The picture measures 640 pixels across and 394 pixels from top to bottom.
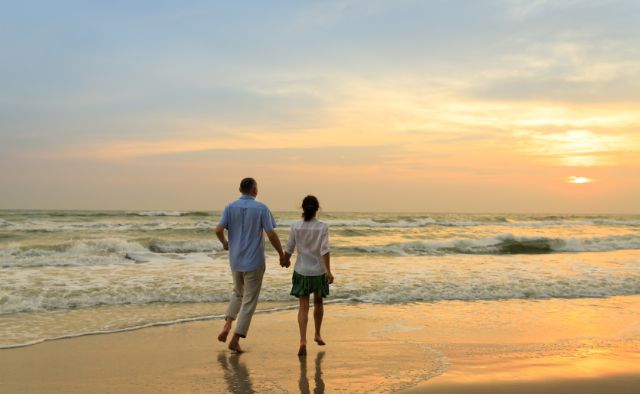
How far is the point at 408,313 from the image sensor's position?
9.41 m

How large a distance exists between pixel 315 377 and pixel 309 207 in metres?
1.86

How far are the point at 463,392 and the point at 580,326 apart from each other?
4156mm

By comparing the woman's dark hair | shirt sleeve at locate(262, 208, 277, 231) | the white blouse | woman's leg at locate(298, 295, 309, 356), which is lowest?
woman's leg at locate(298, 295, 309, 356)

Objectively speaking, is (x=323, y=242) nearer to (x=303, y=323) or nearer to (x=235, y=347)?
(x=303, y=323)

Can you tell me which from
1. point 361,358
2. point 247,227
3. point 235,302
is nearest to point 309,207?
point 247,227

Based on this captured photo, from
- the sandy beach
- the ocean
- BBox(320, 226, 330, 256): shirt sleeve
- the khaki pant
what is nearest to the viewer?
the sandy beach

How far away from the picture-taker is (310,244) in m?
6.31

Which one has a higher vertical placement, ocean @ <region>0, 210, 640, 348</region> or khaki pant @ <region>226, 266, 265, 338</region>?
khaki pant @ <region>226, 266, 265, 338</region>

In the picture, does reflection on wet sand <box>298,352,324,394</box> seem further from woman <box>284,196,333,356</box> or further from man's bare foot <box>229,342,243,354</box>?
man's bare foot <box>229,342,243,354</box>

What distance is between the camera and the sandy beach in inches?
209

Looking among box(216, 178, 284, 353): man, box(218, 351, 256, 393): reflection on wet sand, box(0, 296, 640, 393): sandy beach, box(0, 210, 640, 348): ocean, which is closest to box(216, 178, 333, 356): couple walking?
box(216, 178, 284, 353): man

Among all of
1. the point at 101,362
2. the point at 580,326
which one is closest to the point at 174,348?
the point at 101,362

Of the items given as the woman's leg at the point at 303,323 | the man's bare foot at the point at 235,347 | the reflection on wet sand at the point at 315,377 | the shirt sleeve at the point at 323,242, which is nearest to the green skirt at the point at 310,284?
the woman's leg at the point at 303,323

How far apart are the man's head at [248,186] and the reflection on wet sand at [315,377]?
79.0 inches
